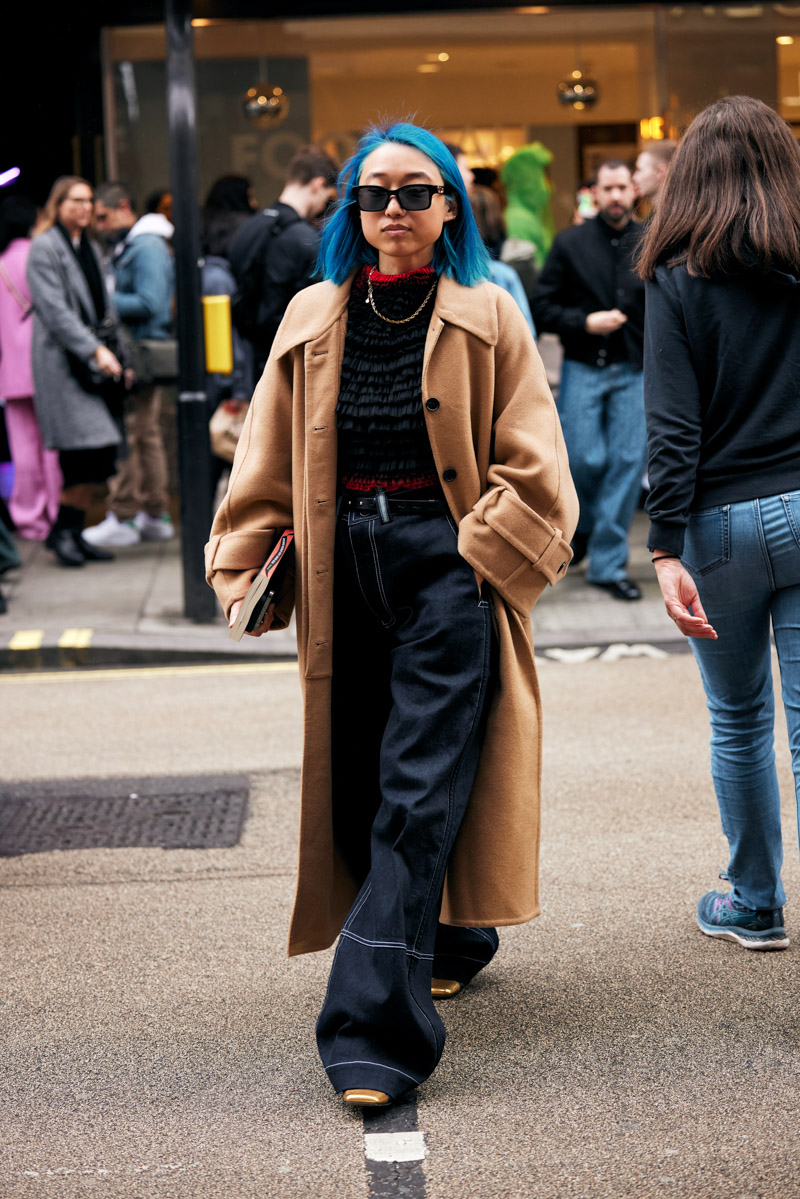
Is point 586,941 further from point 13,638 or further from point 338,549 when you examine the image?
point 13,638

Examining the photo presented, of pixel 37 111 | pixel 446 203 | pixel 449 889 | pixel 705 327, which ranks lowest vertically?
pixel 449 889

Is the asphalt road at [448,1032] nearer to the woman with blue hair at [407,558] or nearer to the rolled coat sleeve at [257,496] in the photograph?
the woman with blue hair at [407,558]

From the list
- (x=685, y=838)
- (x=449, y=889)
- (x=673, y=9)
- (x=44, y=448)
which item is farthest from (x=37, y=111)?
(x=449, y=889)

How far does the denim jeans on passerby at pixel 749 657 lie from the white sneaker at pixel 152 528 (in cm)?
758

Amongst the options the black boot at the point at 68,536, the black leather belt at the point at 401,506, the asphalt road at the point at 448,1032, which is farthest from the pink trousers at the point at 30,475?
the black leather belt at the point at 401,506

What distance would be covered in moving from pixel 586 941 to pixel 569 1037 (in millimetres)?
587

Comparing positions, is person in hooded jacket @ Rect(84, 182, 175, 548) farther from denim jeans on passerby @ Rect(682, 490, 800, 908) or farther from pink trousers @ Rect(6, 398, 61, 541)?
denim jeans on passerby @ Rect(682, 490, 800, 908)

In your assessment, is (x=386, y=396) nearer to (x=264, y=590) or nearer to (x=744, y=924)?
(x=264, y=590)

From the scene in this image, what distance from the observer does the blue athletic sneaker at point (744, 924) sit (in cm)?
398

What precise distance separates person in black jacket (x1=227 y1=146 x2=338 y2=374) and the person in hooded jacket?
1.99m

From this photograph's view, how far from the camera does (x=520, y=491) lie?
131 inches

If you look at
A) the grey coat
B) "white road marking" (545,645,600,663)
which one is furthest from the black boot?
"white road marking" (545,645,600,663)

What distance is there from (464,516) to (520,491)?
130 mm

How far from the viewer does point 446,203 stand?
3.42 m
